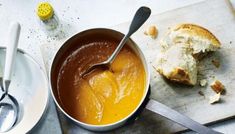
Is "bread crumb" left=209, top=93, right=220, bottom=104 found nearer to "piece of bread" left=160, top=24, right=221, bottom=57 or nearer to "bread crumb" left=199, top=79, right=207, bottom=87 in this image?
"bread crumb" left=199, top=79, right=207, bottom=87

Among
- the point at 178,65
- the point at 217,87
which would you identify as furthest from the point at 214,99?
the point at 178,65

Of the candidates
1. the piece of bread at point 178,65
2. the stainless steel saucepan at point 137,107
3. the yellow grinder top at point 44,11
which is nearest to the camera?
the stainless steel saucepan at point 137,107

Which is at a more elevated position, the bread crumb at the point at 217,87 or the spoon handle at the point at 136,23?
the spoon handle at the point at 136,23

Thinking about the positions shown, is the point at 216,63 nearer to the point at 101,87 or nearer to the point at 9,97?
the point at 101,87

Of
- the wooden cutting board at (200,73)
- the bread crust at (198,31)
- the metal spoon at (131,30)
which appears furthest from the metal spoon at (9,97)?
the bread crust at (198,31)

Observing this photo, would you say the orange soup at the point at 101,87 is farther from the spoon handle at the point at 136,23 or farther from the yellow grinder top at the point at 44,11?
the yellow grinder top at the point at 44,11

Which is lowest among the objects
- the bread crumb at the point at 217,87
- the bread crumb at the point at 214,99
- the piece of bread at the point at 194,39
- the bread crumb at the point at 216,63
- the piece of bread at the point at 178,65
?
the bread crumb at the point at 214,99

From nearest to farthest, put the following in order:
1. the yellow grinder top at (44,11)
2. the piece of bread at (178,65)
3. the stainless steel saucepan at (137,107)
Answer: the stainless steel saucepan at (137,107), the piece of bread at (178,65), the yellow grinder top at (44,11)
